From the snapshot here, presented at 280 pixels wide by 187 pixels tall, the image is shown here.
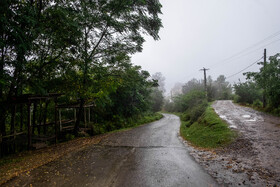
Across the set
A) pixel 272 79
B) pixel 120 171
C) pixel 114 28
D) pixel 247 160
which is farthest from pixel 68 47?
pixel 272 79

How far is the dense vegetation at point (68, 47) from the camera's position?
572 centimetres

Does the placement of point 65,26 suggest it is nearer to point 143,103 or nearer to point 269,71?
point 143,103

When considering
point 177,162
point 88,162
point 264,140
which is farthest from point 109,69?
point 264,140

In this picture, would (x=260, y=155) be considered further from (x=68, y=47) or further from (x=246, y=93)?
(x=246, y=93)

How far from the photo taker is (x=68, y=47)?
8.12 metres

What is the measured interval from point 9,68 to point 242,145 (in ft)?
36.0

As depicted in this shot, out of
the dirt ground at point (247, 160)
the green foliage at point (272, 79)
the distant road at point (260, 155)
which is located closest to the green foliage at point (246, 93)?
the green foliage at point (272, 79)

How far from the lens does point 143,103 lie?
2075 centimetres

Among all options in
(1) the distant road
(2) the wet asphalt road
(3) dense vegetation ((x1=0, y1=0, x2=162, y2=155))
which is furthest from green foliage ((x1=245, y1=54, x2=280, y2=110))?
(2) the wet asphalt road

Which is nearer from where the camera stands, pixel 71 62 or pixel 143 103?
pixel 71 62

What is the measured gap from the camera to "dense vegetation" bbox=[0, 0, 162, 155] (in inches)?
225

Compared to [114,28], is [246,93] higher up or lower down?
lower down

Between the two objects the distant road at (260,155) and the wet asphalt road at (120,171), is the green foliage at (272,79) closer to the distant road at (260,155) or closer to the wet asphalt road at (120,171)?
the distant road at (260,155)

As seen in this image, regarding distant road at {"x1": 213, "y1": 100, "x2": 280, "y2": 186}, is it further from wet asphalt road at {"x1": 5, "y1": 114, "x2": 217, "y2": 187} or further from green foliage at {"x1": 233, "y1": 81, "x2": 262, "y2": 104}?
green foliage at {"x1": 233, "y1": 81, "x2": 262, "y2": 104}
